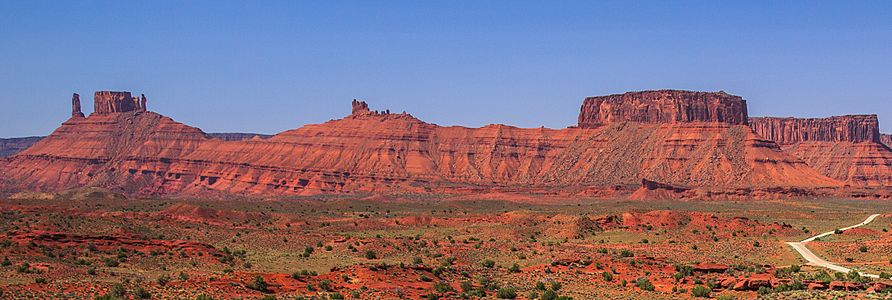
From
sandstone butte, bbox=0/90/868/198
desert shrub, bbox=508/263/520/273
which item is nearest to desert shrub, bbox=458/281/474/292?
desert shrub, bbox=508/263/520/273

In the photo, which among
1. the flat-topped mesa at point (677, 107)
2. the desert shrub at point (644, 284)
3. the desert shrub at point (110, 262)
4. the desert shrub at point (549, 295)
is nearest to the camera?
the desert shrub at point (549, 295)

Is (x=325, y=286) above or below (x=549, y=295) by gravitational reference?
above

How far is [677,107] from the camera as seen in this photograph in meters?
186

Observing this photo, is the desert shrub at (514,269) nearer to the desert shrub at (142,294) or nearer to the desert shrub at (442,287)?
the desert shrub at (442,287)

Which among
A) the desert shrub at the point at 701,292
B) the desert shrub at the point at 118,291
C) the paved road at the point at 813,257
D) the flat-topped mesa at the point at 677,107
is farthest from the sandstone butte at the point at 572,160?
the desert shrub at the point at 118,291

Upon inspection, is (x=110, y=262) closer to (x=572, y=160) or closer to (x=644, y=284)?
(x=644, y=284)

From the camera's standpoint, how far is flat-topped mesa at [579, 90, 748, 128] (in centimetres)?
18562

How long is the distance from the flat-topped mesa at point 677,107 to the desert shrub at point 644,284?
14017cm

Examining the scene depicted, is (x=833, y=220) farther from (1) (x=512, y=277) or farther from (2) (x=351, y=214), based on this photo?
(1) (x=512, y=277)

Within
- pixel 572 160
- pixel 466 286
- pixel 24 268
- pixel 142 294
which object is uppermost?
pixel 572 160

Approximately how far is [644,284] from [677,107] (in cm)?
14282

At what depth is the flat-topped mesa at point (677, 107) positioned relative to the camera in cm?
18562

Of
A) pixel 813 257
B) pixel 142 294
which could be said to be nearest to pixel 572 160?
pixel 813 257

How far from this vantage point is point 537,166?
186 m
